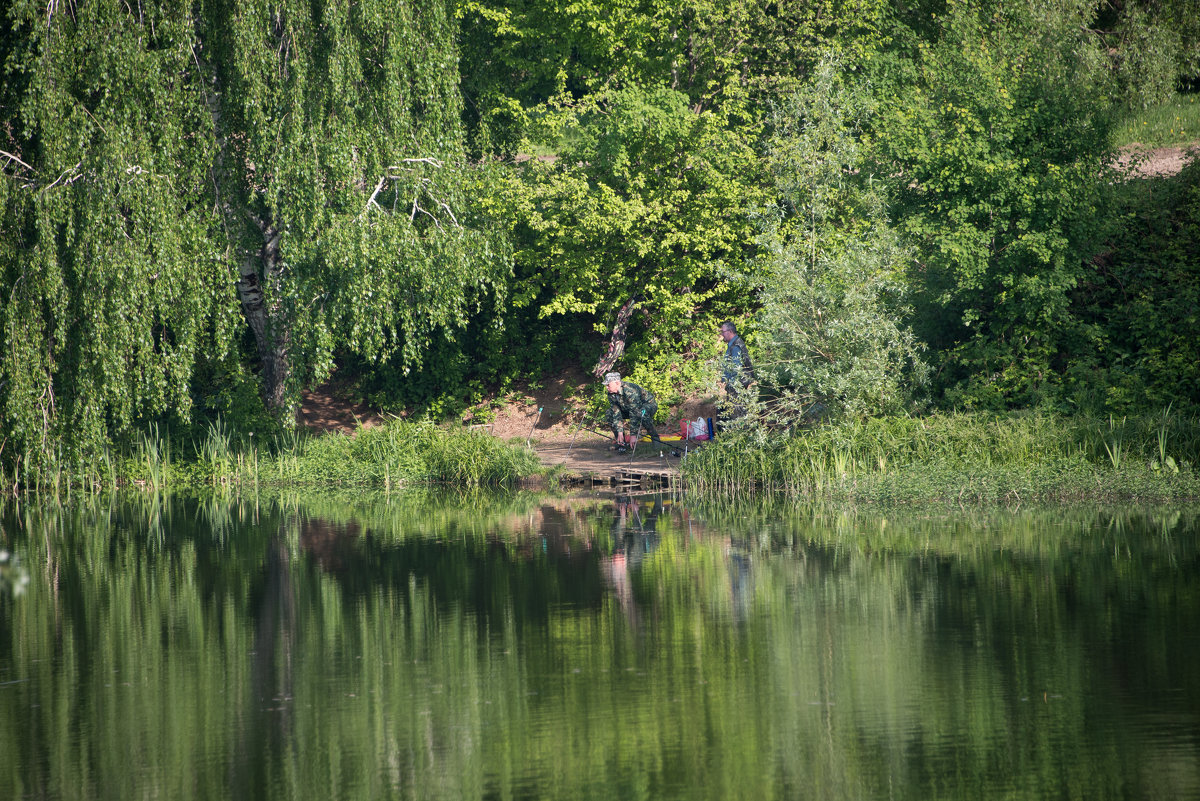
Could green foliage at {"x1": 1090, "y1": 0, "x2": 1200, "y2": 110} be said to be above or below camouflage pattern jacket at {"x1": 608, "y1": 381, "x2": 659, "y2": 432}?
above

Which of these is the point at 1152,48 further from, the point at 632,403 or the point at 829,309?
the point at 632,403

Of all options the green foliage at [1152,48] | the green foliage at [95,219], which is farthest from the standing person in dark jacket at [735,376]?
the green foliage at [1152,48]

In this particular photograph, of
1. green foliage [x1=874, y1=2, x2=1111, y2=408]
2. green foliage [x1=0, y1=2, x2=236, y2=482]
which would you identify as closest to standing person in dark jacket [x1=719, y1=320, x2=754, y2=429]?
green foliage [x1=874, y1=2, x2=1111, y2=408]

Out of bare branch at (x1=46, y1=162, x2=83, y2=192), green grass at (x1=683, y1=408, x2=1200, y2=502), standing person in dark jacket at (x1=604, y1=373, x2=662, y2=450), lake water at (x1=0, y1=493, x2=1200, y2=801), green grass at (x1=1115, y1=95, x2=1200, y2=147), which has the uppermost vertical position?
green grass at (x1=1115, y1=95, x2=1200, y2=147)

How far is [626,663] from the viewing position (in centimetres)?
895

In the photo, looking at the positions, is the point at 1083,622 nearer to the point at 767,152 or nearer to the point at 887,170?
the point at 887,170

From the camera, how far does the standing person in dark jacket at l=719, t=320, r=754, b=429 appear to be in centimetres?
1741

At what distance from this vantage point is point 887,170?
65.3 ft

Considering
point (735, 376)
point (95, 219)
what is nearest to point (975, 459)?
point (735, 376)

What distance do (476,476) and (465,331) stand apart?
20.1ft

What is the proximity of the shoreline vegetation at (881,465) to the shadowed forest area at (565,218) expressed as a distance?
12 cm

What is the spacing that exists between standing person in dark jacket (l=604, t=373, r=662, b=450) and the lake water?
489cm

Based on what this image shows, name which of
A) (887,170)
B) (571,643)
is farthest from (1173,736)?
(887,170)

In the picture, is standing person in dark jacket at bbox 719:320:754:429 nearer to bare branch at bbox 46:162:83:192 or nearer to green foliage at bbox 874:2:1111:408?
green foliage at bbox 874:2:1111:408
